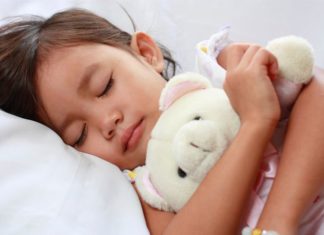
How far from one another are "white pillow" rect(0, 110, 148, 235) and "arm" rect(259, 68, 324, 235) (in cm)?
20

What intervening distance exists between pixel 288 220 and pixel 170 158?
20 cm

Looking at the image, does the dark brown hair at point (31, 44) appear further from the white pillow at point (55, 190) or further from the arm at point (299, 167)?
the arm at point (299, 167)

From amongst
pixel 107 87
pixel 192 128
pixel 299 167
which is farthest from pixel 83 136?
pixel 299 167

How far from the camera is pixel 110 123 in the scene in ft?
2.97

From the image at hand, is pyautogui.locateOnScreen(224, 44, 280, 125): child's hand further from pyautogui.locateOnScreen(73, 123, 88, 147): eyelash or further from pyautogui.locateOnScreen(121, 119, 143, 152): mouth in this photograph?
pyautogui.locateOnScreen(73, 123, 88, 147): eyelash

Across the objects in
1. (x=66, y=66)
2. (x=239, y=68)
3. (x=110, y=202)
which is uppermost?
(x=239, y=68)

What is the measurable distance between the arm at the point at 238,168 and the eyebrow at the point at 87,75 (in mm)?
321

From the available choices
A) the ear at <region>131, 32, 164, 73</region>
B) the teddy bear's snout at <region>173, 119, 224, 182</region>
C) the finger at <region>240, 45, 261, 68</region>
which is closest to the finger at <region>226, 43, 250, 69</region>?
the finger at <region>240, 45, 261, 68</region>

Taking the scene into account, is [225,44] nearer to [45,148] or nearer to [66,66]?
[66,66]

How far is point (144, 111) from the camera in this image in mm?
922

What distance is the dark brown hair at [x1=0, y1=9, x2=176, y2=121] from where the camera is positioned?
0.99m

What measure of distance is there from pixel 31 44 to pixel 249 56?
47 cm

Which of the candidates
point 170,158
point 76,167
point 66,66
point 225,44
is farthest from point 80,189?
point 225,44

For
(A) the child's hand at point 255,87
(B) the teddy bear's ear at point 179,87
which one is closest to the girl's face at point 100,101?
(B) the teddy bear's ear at point 179,87
